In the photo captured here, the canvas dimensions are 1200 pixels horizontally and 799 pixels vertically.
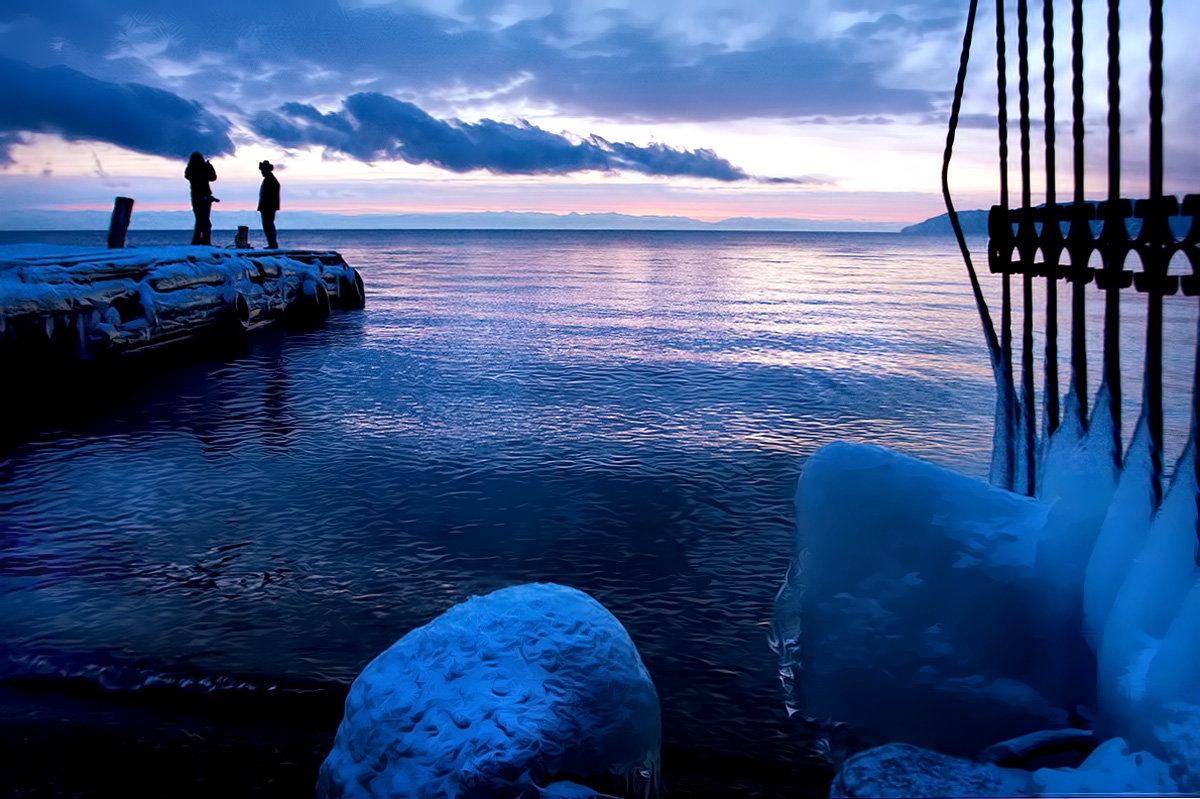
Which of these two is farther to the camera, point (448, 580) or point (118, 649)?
point (448, 580)

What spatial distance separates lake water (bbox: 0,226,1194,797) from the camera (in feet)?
9.29

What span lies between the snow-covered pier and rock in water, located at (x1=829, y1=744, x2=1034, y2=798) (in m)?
9.24

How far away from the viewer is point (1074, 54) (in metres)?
3.12

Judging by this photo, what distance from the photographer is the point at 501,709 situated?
6.97ft

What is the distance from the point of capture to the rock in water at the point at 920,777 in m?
1.92

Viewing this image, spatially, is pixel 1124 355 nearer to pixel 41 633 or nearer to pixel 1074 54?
pixel 1074 54

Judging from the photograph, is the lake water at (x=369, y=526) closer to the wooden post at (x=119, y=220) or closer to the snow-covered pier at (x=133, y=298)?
the snow-covered pier at (x=133, y=298)

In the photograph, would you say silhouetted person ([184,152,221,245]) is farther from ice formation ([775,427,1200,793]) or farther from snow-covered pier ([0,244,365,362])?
ice formation ([775,427,1200,793])

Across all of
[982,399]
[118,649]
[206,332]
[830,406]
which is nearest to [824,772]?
[118,649]

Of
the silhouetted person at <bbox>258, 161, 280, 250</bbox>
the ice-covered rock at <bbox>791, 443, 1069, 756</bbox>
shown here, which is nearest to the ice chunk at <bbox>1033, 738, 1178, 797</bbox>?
the ice-covered rock at <bbox>791, 443, 1069, 756</bbox>

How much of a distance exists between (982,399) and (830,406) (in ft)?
5.33

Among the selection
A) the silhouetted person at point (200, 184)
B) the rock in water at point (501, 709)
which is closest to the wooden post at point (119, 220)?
the silhouetted person at point (200, 184)

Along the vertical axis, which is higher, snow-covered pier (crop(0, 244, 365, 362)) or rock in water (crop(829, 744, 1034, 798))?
snow-covered pier (crop(0, 244, 365, 362))

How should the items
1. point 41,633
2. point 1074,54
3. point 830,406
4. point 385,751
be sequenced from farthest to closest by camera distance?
point 830,406, point 41,633, point 1074,54, point 385,751
